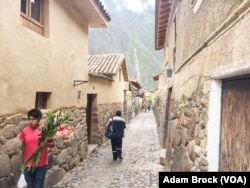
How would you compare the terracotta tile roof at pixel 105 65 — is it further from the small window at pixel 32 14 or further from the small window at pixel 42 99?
the small window at pixel 32 14

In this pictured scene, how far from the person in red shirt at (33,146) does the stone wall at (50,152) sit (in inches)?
20.4

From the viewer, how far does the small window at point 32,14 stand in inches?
216

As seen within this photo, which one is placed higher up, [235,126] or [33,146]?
[235,126]

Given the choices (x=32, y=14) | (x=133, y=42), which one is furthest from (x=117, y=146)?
(x=133, y=42)

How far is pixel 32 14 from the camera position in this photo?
589 cm

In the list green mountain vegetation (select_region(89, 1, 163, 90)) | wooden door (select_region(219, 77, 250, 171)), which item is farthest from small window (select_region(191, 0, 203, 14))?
green mountain vegetation (select_region(89, 1, 163, 90))

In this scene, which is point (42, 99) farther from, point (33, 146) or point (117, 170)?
point (117, 170)

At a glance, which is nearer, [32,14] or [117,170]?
[32,14]

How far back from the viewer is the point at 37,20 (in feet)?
20.2

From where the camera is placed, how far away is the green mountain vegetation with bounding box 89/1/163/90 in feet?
265

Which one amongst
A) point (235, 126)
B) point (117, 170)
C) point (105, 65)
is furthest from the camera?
point (105, 65)

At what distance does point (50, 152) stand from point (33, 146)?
246 centimetres

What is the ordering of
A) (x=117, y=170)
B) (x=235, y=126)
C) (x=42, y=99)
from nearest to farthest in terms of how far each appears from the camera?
(x=235, y=126) → (x=42, y=99) → (x=117, y=170)

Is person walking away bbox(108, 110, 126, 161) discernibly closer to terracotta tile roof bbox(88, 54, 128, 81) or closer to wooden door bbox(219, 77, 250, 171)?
terracotta tile roof bbox(88, 54, 128, 81)
